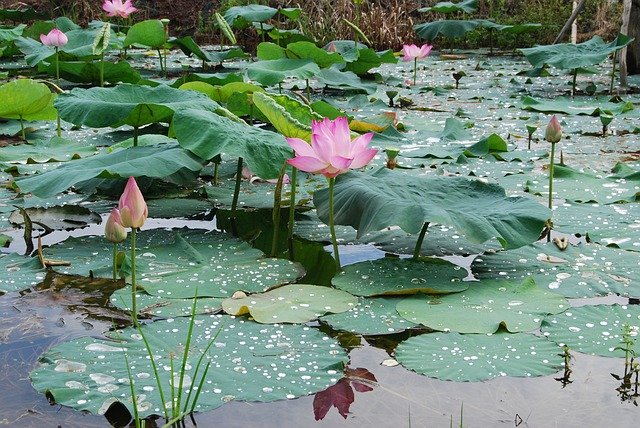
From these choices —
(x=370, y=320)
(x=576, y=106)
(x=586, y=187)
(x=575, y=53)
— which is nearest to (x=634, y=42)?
(x=575, y=53)

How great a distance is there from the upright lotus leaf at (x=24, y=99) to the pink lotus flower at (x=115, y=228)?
64.9 inches

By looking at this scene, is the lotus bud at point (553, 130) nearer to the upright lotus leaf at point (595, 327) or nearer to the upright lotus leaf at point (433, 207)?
the upright lotus leaf at point (433, 207)

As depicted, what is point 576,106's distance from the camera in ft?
15.3

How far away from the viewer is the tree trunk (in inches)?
229

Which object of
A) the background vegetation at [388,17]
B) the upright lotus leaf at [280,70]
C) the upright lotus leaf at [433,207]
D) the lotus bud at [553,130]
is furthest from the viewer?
the background vegetation at [388,17]

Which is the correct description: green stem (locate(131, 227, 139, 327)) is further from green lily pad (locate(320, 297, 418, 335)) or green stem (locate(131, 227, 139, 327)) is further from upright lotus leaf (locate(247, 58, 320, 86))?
upright lotus leaf (locate(247, 58, 320, 86))

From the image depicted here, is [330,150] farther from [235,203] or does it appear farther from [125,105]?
[125,105]

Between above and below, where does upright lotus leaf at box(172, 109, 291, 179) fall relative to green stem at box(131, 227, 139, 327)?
above

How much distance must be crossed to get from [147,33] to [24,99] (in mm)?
2759

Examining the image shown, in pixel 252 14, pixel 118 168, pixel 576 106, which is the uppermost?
pixel 252 14

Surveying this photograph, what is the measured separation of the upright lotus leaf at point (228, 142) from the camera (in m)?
2.09

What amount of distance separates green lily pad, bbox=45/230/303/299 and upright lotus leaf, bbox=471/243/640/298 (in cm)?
51

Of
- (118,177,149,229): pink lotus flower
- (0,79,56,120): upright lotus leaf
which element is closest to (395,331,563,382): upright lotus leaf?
(118,177,149,229): pink lotus flower

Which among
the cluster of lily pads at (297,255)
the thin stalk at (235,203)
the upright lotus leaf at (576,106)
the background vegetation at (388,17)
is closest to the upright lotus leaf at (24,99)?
the cluster of lily pads at (297,255)
